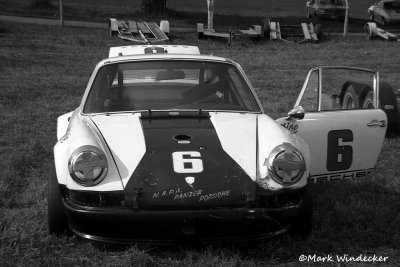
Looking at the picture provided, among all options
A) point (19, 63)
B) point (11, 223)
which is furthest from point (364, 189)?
point (19, 63)

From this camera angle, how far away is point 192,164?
3.89 metres

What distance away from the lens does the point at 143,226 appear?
12.1 feet

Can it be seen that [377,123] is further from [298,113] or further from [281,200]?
[281,200]

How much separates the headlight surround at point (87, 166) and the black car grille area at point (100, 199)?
0.07 metres

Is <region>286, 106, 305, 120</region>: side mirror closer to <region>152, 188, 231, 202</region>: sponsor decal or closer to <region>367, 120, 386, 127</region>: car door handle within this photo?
<region>367, 120, 386, 127</region>: car door handle

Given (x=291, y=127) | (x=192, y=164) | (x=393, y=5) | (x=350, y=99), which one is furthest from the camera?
(x=393, y=5)

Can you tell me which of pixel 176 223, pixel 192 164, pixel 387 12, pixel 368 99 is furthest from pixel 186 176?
pixel 387 12

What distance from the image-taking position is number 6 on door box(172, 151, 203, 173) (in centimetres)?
385

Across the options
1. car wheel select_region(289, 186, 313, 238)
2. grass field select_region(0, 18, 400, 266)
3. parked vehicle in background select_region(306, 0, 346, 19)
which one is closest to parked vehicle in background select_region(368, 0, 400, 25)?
parked vehicle in background select_region(306, 0, 346, 19)

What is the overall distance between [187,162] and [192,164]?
4cm

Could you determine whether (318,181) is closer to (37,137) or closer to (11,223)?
(11,223)
